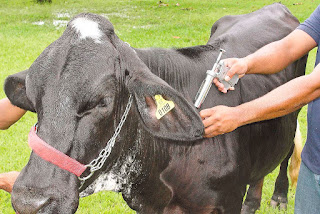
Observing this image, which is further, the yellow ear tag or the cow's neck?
the cow's neck

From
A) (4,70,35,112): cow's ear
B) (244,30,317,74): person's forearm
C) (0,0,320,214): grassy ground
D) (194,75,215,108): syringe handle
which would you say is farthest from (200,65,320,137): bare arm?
(0,0,320,214): grassy ground

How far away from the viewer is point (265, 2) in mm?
16156

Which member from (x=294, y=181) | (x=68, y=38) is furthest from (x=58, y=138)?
(x=294, y=181)

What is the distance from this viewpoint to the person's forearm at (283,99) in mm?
2523

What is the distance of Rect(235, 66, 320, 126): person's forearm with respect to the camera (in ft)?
8.28

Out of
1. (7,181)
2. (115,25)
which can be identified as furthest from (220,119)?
(115,25)

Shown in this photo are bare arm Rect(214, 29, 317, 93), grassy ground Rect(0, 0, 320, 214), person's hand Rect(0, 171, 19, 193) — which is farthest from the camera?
grassy ground Rect(0, 0, 320, 214)

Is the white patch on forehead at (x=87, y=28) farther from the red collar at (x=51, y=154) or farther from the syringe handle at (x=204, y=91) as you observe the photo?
the syringe handle at (x=204, y=91)

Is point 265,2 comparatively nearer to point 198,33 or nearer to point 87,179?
point 198,33

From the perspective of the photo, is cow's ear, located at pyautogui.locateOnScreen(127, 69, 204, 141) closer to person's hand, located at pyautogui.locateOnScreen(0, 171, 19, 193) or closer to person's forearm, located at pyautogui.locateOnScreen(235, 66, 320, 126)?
person's forearm, located at pyautogui.locateOnScreen(235, 66, 320, 126)

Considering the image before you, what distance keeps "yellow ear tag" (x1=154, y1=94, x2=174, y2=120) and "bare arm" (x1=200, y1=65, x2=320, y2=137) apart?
0.25 metres

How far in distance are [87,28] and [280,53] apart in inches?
57.5

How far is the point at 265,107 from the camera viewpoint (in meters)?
2.55

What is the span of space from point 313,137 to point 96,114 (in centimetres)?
142
